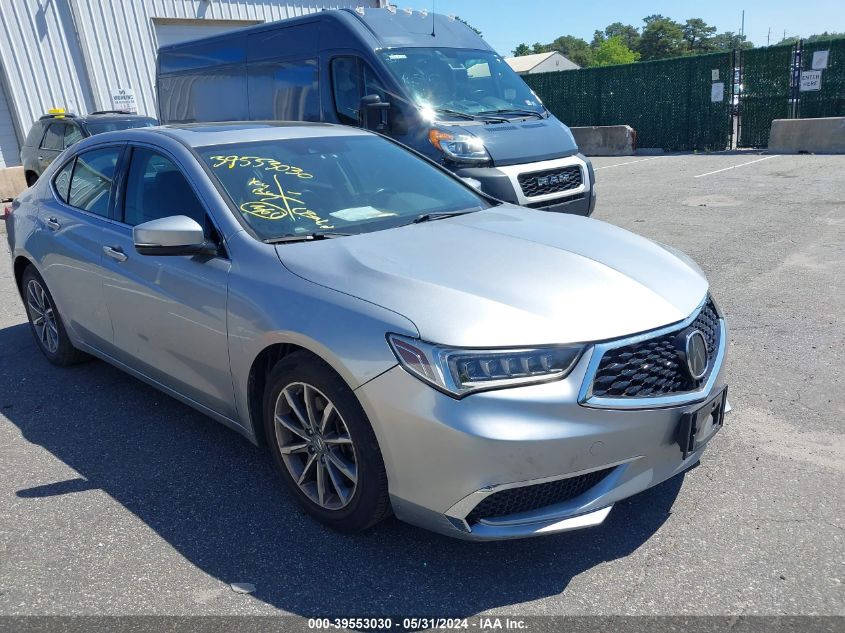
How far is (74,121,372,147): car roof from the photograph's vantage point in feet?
12.7

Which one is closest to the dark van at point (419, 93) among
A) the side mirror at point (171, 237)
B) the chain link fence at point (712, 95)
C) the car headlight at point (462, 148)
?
the car headlight at point (462, 148)

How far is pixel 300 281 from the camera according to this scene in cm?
296

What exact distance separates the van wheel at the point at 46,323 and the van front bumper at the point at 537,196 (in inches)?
150

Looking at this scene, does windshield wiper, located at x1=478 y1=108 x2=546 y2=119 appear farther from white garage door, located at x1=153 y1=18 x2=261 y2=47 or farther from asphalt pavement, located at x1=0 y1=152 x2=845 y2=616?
white garage door, located at x1=153 y1=18 x2=261 y2=47

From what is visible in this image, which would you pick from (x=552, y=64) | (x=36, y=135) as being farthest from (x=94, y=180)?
(x=552, y=64)

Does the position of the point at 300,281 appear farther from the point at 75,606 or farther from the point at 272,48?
the point at 272,48

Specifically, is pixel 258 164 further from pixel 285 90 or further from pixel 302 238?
pixel 285 90

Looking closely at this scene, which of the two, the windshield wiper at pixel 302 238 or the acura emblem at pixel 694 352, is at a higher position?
the windshield wiper at pixel 302 238

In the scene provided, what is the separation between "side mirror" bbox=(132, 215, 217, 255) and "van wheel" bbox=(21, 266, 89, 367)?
196 centimetres

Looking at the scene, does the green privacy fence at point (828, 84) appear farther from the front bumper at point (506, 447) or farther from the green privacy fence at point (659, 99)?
the front bumper at point (506, 447)

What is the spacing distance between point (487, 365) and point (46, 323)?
3.83 metres

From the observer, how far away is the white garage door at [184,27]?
18016mm

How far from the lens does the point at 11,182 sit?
14.5m

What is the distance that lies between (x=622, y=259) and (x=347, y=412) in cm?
138
